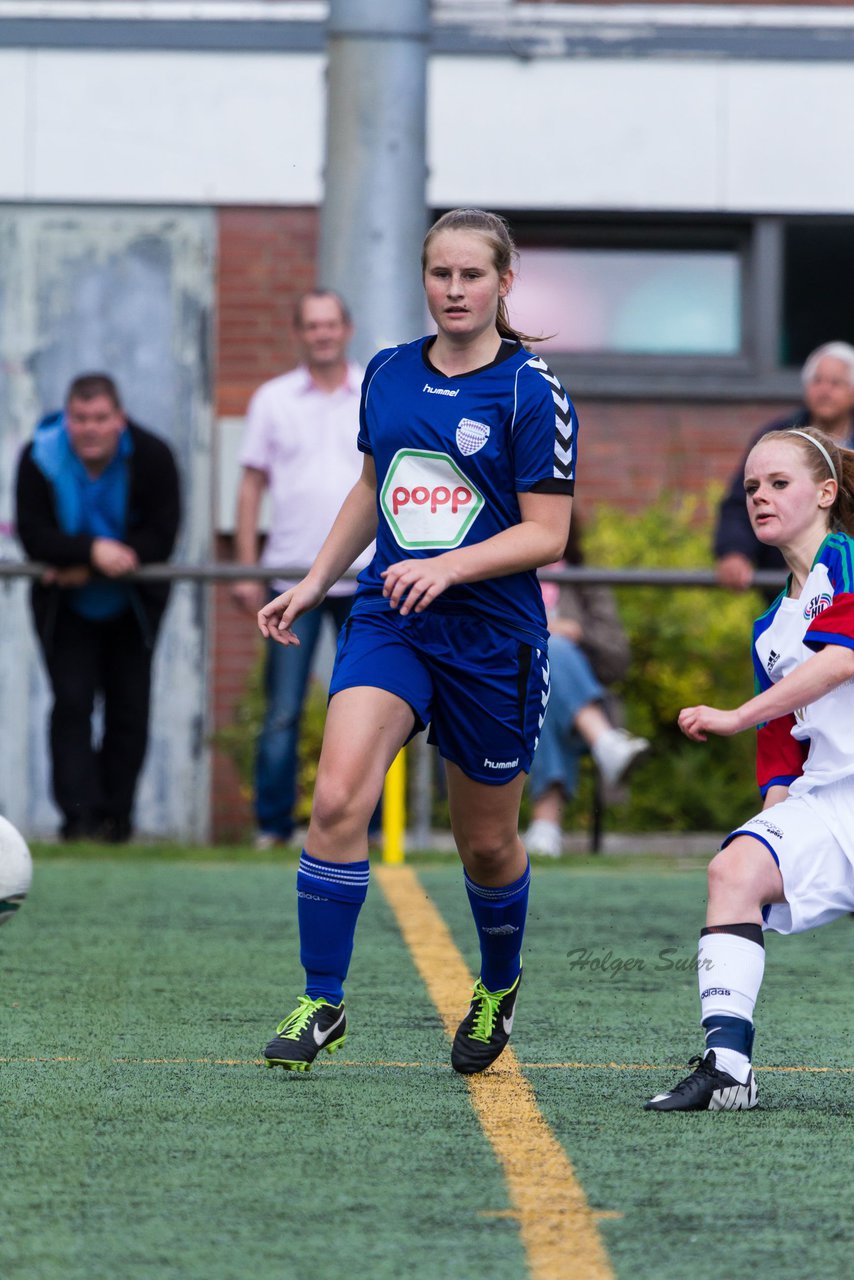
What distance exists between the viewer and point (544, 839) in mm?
9359

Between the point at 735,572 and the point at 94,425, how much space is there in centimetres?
259

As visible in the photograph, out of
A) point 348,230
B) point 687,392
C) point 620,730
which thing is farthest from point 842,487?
point 687,392

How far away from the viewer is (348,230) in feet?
33.3

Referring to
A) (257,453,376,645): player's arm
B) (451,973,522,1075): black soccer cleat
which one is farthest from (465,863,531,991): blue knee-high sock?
Result: (257,453,376,645): player's arm

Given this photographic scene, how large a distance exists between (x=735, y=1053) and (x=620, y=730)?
5.49 meters

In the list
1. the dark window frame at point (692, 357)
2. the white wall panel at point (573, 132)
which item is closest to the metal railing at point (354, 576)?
the dark window frame at point (692, 357)

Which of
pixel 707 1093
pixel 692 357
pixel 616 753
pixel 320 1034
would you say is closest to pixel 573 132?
pixel 692 357

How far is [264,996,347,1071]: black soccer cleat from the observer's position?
14.9ft

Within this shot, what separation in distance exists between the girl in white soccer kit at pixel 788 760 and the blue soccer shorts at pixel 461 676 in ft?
1.59

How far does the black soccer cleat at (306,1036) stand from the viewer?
4547 mm

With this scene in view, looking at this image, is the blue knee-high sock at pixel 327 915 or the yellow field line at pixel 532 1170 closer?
the yellow field line at pixel 532 1170

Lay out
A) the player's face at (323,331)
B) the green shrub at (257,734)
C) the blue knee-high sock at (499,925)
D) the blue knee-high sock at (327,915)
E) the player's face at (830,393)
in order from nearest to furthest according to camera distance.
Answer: the blue knee-high sock at (327,915)
the blue knee-high sock at (499,925)
the player's face at (323,331)
the player's face at (830,393)
the green shrub at (257,734)

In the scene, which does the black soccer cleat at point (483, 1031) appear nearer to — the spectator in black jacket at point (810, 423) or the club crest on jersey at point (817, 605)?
the club crest on jersey at point (817, 605)

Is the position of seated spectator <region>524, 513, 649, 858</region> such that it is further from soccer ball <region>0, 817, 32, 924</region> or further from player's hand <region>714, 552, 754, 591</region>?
soccer ball <region>0, 817, 32, 924</region>
